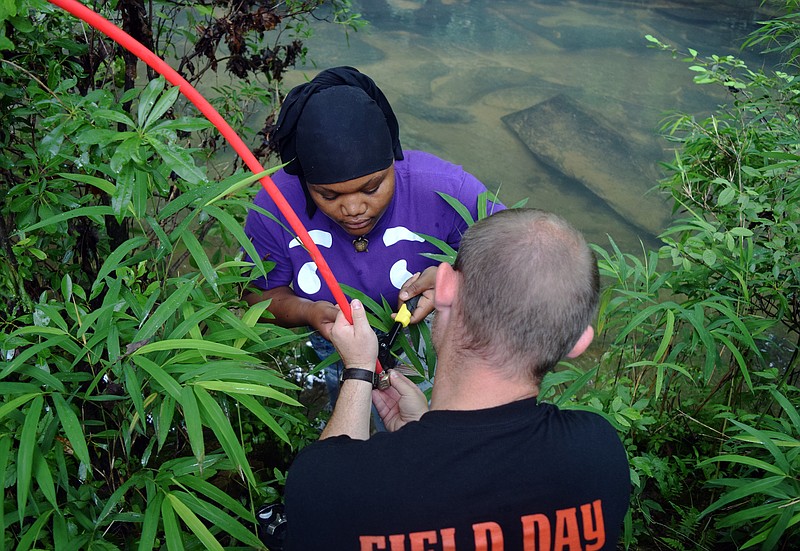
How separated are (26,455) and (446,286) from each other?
31.5 inches

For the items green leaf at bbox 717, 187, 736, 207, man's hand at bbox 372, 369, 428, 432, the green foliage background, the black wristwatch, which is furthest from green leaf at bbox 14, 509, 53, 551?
green leaf at bbox 717, 187, 736, 207

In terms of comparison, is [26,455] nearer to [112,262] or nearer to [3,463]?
[3,463]

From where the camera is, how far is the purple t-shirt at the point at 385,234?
2.14 metres

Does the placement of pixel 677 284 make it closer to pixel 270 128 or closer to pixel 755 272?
pixel 755 272

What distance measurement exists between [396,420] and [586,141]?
13.9 ft

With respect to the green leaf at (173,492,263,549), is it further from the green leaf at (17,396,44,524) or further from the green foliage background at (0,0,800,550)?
the green leaf at (17,396,44,524)

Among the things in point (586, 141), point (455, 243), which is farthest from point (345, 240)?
point (586, 141)

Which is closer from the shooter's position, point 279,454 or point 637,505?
point 637,505

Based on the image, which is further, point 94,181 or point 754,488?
point 754,488

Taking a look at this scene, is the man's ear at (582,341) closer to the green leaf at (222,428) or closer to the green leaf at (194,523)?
the green leaf at (222,428)

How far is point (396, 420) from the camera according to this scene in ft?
5.64

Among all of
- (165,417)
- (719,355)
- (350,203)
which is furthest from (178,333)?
(719,355)

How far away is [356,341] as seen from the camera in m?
1.57

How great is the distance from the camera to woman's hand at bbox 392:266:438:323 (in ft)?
6.32
